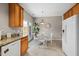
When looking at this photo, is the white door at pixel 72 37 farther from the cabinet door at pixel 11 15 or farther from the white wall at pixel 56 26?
the white wall at pixel 56 26

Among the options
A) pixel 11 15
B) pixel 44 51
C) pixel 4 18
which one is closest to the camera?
pixel 4 18

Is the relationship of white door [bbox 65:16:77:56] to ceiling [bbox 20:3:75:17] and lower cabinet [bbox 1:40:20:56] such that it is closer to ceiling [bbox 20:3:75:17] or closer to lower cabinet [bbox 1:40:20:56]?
ceiling [bbox 20:3:75:17]

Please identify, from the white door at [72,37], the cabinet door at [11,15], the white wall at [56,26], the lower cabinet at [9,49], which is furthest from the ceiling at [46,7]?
the white wall at [56,26]

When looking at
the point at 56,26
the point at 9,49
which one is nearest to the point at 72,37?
the point at 9,49

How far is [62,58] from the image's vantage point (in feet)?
2.23

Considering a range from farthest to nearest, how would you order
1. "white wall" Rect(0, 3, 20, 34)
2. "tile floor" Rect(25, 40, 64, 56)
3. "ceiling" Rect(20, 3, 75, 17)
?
1. "tile floor" Rect(25, 40, 64, 56)
2. "ceiling" Rect(20, 3, 75, 17)
3. "white wall" Rect(0, 3, 20, 34)

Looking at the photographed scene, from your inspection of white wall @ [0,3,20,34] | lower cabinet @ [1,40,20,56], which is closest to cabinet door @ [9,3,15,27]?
white wall @ [0,3,20,34]

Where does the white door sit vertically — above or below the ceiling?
below

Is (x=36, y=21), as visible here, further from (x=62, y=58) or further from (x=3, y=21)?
(x=62, y=58)

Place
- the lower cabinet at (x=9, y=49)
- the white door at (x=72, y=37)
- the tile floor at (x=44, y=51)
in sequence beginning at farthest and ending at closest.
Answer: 1. the tile floor at (x=44, y=51)
2. the white door at (x=72, y=37)
3. the lower cabinet at (x=9, y=49)

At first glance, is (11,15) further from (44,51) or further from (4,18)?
(44,51)

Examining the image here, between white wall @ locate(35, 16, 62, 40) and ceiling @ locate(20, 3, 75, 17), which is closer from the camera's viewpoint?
ceiling @ locate(20, 3, 75, 17)

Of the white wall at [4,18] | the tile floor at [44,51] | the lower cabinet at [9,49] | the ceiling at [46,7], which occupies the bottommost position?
the tile floor at [44,51]

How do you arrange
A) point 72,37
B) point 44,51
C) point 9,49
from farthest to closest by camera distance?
point 44,51 → point 72,37 → point 9,49
